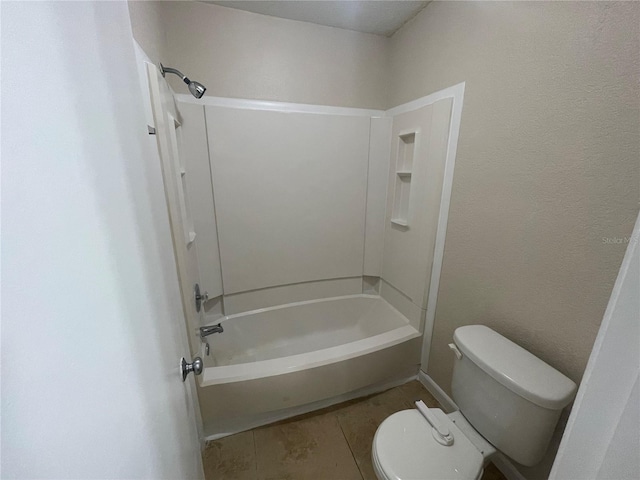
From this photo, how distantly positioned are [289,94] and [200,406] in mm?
2045

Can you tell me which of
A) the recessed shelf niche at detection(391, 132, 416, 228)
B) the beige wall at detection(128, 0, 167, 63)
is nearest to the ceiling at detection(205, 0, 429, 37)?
the beige wall at detection(128, 0, 167, 63)

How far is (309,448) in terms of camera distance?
139cm

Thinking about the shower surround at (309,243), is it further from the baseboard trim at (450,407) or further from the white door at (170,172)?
the white door at (170,172)

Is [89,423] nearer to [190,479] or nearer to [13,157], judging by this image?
[13,157]

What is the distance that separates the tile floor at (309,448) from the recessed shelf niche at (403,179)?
1.31 meters

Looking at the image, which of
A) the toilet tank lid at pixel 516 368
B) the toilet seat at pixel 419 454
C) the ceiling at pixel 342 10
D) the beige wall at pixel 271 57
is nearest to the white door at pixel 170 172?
the beige wall at pixel 271 57

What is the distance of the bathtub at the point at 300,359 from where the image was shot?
139 centimetres

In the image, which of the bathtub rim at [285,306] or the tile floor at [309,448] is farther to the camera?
the bathtub rim at [285,306]

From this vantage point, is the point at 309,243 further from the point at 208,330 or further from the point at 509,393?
the point at 509,393

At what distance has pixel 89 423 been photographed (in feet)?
1.02

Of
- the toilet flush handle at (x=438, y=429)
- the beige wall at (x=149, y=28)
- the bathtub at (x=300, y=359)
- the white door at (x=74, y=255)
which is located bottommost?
the bathtub at (x=300, y=359)

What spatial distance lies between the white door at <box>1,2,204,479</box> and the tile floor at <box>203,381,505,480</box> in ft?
3.53

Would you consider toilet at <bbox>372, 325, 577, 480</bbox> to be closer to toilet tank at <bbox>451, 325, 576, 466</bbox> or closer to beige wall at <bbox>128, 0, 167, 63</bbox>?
toilet tank at <bbox>451, 325, 576, 466</bbox>

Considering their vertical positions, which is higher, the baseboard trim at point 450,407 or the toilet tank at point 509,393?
the toilet tank at point 509,393
